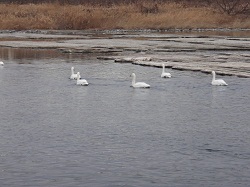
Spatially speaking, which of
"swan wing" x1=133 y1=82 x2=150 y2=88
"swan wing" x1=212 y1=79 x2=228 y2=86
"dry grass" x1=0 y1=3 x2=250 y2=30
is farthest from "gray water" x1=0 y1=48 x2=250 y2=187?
"dry grass" x1=0 y1=3 x2=250 y2=30

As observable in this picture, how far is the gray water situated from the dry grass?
36346mm

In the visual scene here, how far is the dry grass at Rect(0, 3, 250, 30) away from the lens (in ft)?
205

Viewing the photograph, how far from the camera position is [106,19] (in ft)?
210

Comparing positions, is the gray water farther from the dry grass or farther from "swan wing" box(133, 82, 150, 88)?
the dry grass

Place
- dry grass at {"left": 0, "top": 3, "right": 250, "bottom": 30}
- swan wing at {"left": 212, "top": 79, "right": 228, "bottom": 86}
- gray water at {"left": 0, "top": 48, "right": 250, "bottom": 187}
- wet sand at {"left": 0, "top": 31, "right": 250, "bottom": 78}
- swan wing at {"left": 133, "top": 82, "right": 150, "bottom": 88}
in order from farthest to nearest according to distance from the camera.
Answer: dry grass at {"left": 0, "top": 3, "right": 250, "bottom": 30}, wet sand at {"left": 0, "top": 31, "right": 250, "bottom": 78}, swan wing at {"left": 212, "top": 79, "right": 228, "bottom": 86}, swan wing at {"left": 133, "top": 82, "right": 150, "bottom": 88}, gray water at {"left": 0, "top": 48, "right": 250, "bottom": 187}

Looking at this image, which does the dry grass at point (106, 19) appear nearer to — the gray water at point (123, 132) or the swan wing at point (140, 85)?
the gray water at point (123, 132)

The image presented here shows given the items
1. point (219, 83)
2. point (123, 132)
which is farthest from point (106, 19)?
point (123, 132)

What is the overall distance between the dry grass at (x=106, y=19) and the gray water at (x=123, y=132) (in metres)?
36.3

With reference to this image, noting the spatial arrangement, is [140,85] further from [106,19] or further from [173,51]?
[106,19]

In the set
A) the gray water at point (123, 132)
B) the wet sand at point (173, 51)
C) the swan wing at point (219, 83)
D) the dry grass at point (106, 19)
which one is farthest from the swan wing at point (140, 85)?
the dry grass at point (106, 19)

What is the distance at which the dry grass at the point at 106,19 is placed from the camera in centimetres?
6241

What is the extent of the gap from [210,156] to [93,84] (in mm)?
11204

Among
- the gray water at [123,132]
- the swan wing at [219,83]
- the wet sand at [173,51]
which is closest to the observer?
the gray water at [123,132]

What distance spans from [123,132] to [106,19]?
1904 inches
